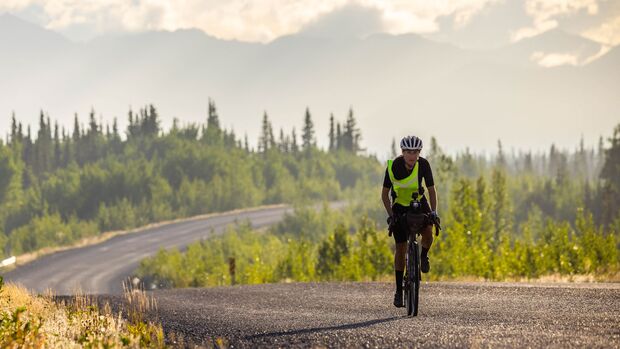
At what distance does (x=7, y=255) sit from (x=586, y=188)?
80135 millimetres

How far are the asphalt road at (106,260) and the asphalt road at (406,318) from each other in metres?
21.1

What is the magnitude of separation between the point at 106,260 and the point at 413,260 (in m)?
37.8

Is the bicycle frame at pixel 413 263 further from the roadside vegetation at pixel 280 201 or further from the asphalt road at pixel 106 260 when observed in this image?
the asphalt road at pixel 106 260

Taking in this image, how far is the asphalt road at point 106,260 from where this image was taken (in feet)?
125

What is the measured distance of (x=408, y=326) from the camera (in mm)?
8906

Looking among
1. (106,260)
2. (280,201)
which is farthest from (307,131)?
(106,260)

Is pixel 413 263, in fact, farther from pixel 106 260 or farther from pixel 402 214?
pixel 106 260

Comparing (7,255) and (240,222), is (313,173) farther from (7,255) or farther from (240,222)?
(7,255)

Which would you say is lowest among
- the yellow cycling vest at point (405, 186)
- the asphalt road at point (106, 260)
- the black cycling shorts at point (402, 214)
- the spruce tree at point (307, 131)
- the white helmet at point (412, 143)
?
the asphalt road at point (106, 260)

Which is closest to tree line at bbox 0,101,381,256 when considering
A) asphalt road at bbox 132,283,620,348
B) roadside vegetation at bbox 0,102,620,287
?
roadside vegetation at bbox 0,102,620,287

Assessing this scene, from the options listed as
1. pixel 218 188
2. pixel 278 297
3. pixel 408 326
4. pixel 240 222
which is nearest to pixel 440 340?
pixel 408 326

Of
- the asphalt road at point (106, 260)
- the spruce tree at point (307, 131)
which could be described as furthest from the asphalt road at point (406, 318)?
the spruce tree at point (307, 131)

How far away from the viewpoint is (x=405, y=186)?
31.9 ft

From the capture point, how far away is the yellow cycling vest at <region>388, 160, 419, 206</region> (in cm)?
967
